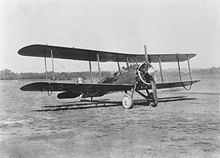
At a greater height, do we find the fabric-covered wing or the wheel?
the fabric-covered wing

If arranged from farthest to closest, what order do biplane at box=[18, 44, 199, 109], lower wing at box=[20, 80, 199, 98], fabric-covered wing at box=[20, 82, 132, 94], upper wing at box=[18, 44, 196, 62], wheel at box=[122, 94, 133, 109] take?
wheel at box=[122, 94, 133, 109] < biplane at box=[18, 44, 199, 109] < upper wing at box=[18, 44, 196, 62] < lower wing at box=[20, 80, 199, 98] < fabric-covered wing at box=[20, 82, 132, 94]

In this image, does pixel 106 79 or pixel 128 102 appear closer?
pixel 128 102

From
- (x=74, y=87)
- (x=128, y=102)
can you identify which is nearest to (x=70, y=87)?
(x=74, y=87)

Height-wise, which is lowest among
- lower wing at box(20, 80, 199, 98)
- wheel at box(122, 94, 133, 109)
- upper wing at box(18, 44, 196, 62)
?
wheel at box(122, 94, 133, 109)

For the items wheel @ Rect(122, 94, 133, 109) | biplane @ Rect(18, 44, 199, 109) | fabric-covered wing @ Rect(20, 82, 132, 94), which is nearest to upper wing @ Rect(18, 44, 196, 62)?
biplane @ Rect(18, 44, 199, 109)

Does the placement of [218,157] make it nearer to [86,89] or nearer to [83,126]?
[83,126]

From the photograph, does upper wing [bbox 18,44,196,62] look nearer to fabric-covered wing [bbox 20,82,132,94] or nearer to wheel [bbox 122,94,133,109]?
fabric-covered wing [bbox 20,82,132,94]

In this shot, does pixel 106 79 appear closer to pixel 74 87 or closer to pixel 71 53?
pixel 71 53

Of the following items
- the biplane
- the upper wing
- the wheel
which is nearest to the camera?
the upper wing

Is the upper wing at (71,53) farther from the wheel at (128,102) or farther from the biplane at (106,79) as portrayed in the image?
the wheel at (128,102)

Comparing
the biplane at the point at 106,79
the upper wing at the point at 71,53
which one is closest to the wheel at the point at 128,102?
the biplane at the point at 106,79

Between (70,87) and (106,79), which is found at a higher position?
(106,79)

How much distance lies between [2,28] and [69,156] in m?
4.31

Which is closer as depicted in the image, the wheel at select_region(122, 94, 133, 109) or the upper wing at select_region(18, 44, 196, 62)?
the upper wing at select_region(18, 44, 196, 62)
